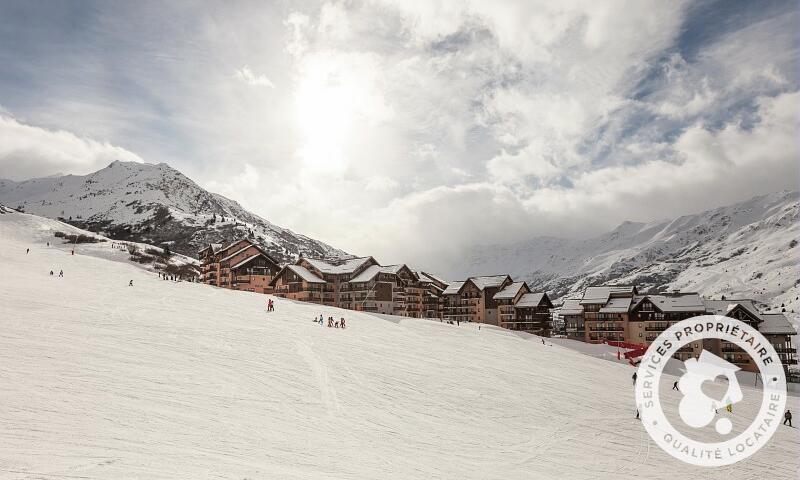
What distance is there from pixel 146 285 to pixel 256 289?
42.8 metres

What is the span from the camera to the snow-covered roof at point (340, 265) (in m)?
90.8

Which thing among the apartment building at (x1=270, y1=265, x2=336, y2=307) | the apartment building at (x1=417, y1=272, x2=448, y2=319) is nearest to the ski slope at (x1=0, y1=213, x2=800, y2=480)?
the apartment building at (x1=270, y1=265, x2=336, y2=307)

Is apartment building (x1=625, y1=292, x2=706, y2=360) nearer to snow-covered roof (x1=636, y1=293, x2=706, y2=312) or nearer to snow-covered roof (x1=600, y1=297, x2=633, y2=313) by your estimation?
snow-covered roof (x1=636, y1=293, x2=706, y2=312)

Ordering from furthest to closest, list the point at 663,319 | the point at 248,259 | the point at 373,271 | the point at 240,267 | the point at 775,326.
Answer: the point at 248,259, the point at 240,267, the point at 373,271, the point at 663,319, the point at 775,326

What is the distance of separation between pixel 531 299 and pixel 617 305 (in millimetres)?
16884

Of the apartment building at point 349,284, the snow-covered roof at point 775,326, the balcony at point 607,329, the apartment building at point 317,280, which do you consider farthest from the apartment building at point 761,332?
the apartment building at point 317,280

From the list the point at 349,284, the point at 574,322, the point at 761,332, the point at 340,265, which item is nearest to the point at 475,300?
the point at 574,322

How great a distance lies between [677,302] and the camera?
88812mm

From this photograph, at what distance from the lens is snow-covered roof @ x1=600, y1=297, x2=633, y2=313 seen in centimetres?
9062

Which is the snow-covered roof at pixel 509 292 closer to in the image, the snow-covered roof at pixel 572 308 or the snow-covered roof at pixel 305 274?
the snow-covered roof at pixel 572 308

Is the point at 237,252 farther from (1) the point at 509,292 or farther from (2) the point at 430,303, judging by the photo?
(1) the point at 509,292

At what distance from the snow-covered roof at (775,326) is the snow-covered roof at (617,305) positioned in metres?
21.7

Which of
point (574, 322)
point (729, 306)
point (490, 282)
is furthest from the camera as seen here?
point (490, 282)

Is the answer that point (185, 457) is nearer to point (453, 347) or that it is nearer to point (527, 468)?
point (527, 468)
